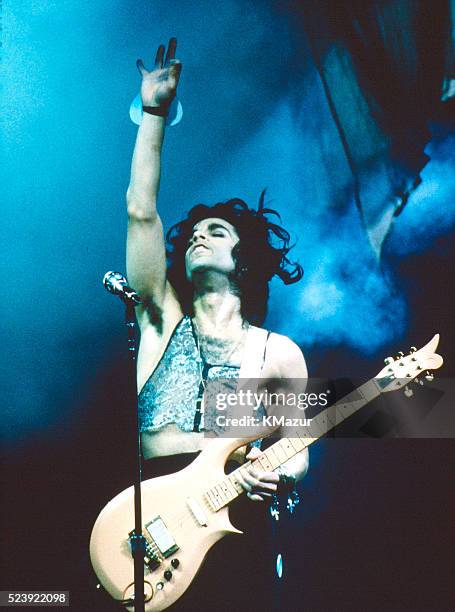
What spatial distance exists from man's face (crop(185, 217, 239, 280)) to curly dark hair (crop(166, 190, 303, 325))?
0.02m

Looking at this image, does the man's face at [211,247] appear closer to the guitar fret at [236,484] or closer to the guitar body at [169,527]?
the guitar body at [169,527]

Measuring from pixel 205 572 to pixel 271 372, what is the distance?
850mm

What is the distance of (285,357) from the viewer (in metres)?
2.99

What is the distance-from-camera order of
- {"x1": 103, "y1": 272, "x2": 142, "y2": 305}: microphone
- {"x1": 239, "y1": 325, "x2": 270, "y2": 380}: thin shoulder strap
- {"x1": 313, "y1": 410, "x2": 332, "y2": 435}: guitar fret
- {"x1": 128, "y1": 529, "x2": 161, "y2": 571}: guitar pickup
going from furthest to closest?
{"x1": 239, "y1": 325, "x2": 270, "y2": 380}: thin shoulder strap
{"x1": 313, "y1": 410, "x2": 332, "y2": 435}: guitar fret
{"x1": 128, "y1": 529, "x2": 161, "y2": 571}: guitar pickup
{"x1": 103, "y1": 272, "x2": 142, "y2": 305}: microphone

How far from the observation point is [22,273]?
3.07 m

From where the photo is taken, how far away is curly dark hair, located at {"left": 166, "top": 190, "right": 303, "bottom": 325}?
304 centimetres

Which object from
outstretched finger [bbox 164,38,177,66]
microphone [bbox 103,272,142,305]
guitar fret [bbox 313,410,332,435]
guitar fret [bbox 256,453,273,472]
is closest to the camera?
microphone [bbox 103,272,142,305]

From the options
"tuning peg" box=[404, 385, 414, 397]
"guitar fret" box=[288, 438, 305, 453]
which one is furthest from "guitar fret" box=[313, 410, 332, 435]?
"tuning peg" box=[404, 385, 414, 397]

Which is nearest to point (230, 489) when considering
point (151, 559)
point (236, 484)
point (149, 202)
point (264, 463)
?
point (236, 484)

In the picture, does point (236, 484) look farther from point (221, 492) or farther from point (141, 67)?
point (141, 67)

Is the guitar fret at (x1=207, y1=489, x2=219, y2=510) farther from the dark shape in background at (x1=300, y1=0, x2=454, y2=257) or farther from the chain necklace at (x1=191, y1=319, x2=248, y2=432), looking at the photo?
the dark shape in background at (x1=300, y1=0, x2=454, y2=257)

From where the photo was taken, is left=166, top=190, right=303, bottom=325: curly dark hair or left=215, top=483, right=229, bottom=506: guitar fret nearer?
left=215, top=483, right=229, bottom=506: guitar fret

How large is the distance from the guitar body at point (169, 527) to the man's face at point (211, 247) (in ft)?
2.57

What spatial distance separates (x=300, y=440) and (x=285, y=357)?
385 millimetres
